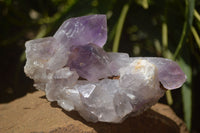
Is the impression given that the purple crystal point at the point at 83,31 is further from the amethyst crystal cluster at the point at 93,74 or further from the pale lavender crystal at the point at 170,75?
the pale lavender crystal at the point at 170,75

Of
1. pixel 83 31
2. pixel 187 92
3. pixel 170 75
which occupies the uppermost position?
pixel 83 31

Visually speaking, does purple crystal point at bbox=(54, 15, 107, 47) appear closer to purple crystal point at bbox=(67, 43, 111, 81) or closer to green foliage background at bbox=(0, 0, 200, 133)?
purple crystal point at bbox=(67, 43, 111, 81)

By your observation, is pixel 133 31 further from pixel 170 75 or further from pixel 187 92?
pixel 170 75

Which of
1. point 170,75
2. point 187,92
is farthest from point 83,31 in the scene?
point 187,92

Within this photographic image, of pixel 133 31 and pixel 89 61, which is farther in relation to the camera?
pixel 133 31

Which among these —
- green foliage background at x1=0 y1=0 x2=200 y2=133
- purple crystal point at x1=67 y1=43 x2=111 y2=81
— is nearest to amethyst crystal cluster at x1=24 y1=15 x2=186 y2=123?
purple crystal point at x1=67 y1=43 x2=111 y2=81

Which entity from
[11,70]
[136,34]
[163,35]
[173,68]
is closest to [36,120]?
[173,68]
